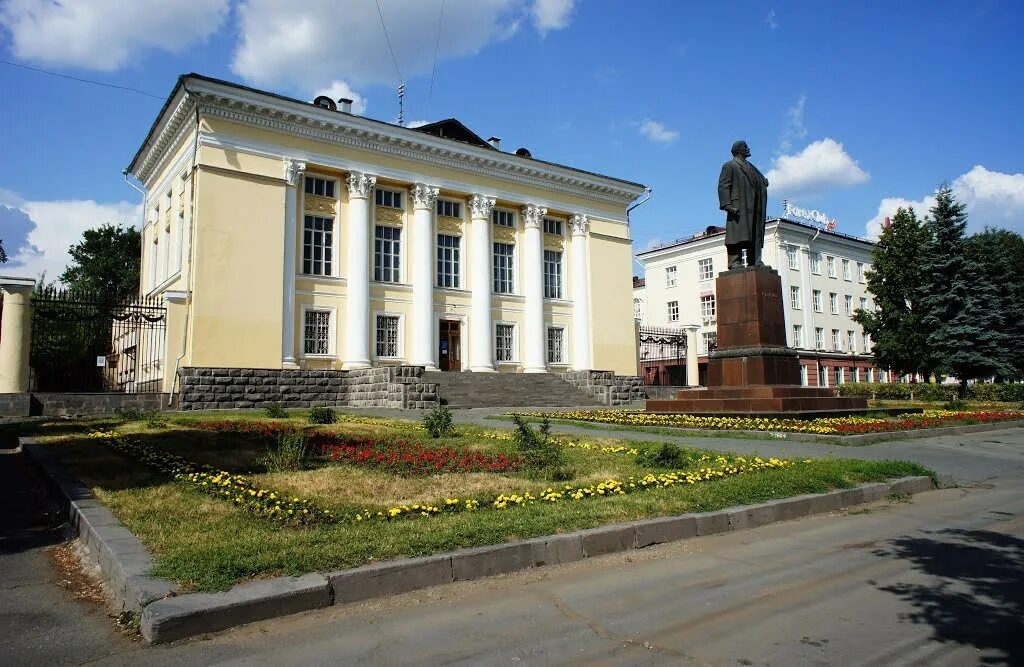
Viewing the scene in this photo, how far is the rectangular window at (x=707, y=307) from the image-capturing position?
5128 cm

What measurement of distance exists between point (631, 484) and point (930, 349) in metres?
32.8

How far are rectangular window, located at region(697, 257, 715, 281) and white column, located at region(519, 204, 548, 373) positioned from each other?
22.2m

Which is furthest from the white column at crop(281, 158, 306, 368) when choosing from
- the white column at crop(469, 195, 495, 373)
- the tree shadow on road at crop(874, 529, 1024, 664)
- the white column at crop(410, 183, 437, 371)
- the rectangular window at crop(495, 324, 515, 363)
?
the tree shadow on road at crop(874, 529, 1024, 664)

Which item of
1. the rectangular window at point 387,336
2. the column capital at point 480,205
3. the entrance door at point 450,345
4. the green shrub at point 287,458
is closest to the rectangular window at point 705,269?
the column capital at point 480,205

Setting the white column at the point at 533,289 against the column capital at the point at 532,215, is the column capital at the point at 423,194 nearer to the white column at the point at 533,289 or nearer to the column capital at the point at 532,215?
the column capital at the point at 532,215

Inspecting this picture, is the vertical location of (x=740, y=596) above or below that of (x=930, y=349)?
below

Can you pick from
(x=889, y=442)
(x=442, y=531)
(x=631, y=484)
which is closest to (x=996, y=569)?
(x=631, y=484)

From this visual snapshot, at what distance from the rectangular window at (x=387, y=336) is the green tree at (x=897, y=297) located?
1144 inches

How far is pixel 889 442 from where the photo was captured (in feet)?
43.0

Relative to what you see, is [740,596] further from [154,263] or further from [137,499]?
[154,263]

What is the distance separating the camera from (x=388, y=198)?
30.7m

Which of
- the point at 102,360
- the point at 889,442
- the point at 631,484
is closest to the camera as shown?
the point at 631,484

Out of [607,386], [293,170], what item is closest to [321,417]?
[293,170]

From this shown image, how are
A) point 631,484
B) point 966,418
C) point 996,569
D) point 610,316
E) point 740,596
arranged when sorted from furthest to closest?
point 610,316
point 966,418
point 631,484
point 996,569
point 740,596
